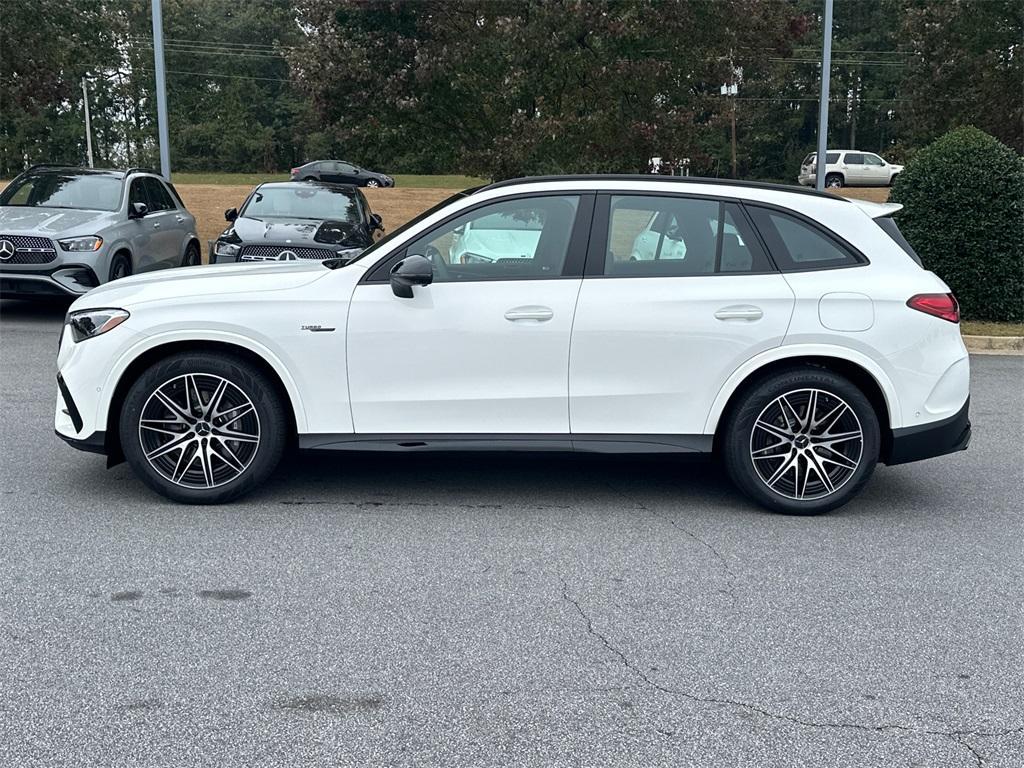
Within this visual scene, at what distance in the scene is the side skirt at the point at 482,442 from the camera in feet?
18.3

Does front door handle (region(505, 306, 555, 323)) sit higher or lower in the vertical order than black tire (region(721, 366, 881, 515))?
higher

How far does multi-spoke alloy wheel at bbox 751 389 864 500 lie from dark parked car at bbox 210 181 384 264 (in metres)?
7.52

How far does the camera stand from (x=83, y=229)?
12.0 m

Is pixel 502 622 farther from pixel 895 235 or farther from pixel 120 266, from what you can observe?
pixel 120 266

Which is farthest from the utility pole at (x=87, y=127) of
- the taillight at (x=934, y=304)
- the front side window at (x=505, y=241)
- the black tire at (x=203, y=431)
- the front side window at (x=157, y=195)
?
the taillight at (x=934, y=304)

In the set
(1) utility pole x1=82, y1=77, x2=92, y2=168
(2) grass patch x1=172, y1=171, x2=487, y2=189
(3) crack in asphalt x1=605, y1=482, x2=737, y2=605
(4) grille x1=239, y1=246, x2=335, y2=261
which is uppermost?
(1) utility pole x1=82, y1=77, x2=92, y2=168

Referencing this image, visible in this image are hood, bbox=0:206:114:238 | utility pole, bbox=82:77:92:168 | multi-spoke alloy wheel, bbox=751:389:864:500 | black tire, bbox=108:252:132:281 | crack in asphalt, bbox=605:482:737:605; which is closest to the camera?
crack in asphalt, bbox=605:482:737:605

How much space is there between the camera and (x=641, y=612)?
4336 millimetres

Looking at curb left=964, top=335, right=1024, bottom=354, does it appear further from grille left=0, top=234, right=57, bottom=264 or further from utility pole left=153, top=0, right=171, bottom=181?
utility pole left=153, top=0, right=171, bottom=181

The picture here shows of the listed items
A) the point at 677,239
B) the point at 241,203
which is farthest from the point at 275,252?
the point at 241,203

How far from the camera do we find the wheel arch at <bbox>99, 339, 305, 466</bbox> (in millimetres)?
5527

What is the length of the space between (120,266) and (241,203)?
19.3 meters

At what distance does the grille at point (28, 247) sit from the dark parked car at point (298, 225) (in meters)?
2.01

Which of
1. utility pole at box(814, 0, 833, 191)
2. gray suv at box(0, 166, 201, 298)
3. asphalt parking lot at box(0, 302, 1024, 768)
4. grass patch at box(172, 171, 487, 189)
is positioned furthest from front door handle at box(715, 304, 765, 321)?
grass patch at box(172, 171, 487, 189)
